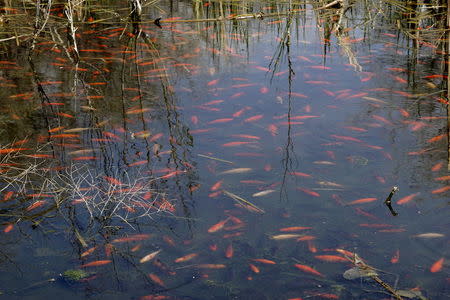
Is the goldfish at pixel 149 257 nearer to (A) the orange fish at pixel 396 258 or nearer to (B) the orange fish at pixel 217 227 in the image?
(B) the orange fish at pixel 217 227

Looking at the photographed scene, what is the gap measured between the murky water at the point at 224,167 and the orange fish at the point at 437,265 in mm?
11

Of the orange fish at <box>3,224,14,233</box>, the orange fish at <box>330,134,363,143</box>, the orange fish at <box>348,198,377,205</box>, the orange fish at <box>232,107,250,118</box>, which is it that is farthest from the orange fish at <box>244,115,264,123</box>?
the orange fish at <box>3,224,14,233</box>

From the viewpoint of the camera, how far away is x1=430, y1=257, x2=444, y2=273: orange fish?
3.40m

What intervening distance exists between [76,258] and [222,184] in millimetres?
1305

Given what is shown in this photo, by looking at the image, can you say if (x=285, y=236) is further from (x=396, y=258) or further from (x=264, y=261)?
(x=396, y=258)

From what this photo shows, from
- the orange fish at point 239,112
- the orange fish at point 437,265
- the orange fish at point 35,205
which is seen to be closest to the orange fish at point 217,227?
the orange fish at point 35,205

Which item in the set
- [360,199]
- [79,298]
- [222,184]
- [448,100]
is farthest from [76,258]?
[448,100]

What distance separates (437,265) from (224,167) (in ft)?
6.01

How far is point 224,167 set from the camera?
455cm

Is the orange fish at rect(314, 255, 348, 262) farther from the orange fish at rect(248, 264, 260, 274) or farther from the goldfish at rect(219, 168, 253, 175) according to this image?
the goldfish at rect(219, 168, 253, 175)

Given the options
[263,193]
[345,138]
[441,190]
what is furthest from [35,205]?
[441,190]


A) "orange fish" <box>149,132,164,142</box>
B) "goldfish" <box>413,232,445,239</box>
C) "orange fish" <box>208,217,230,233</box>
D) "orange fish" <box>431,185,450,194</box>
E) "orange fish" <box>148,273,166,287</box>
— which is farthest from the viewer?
"orange fish" <box>149,132,164,142</box>

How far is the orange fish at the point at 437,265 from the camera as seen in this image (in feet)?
11.2

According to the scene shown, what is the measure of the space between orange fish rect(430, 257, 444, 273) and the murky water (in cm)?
1
